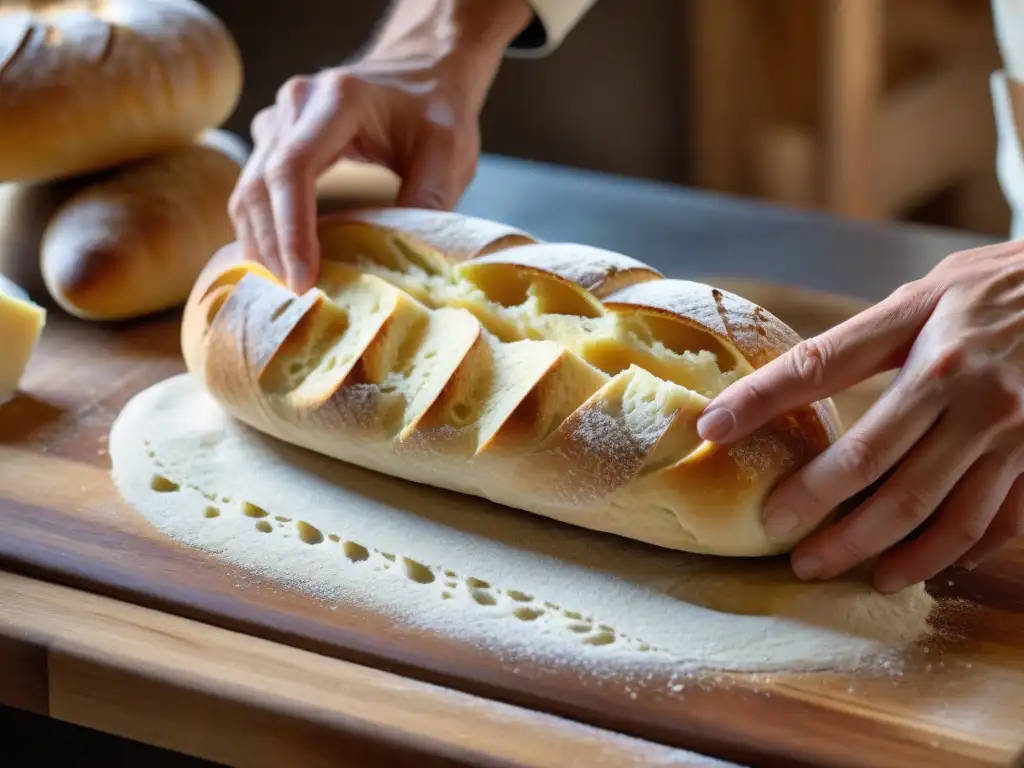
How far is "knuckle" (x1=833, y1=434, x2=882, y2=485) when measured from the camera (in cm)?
104

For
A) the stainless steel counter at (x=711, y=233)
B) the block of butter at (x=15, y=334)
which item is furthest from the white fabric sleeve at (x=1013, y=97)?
the block of butter at (x=15, y=334)

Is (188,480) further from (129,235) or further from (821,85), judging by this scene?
(821,85)

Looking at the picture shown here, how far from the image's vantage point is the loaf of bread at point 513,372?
3.65ft

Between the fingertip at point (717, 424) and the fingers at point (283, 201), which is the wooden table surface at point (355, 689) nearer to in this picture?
the fingertip at point (717, 424)

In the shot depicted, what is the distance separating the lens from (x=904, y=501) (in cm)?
106

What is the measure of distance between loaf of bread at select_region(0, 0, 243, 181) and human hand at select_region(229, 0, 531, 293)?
7.5 inches

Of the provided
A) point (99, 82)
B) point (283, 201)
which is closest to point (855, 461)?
point (283, 201)

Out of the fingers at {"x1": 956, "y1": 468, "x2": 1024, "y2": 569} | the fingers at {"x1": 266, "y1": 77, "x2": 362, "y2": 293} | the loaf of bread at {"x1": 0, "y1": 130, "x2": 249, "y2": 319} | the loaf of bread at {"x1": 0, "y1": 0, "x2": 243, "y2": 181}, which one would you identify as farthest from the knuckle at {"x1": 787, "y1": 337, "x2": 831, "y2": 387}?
the loaf of bread at {"x1": 0, "y1": 0, "x2": 243, "y2": 181}

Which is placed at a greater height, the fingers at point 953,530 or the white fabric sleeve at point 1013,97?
the white fabric sleeve at point 1013,97

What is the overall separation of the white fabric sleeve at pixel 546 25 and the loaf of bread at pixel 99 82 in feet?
1.54

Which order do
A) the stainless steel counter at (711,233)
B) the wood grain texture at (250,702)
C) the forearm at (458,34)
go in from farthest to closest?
1. the stainless steel counter at (711,233)
2. the forearm at (458,34)
3. the wood grain texture at (250,702)

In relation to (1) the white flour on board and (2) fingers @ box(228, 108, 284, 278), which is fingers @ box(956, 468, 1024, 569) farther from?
(2) fingers @ box(228, 108, 284, 278)

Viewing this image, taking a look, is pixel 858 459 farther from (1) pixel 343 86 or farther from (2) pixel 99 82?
(2) pixel 99 82

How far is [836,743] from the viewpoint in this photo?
3.11 ft
